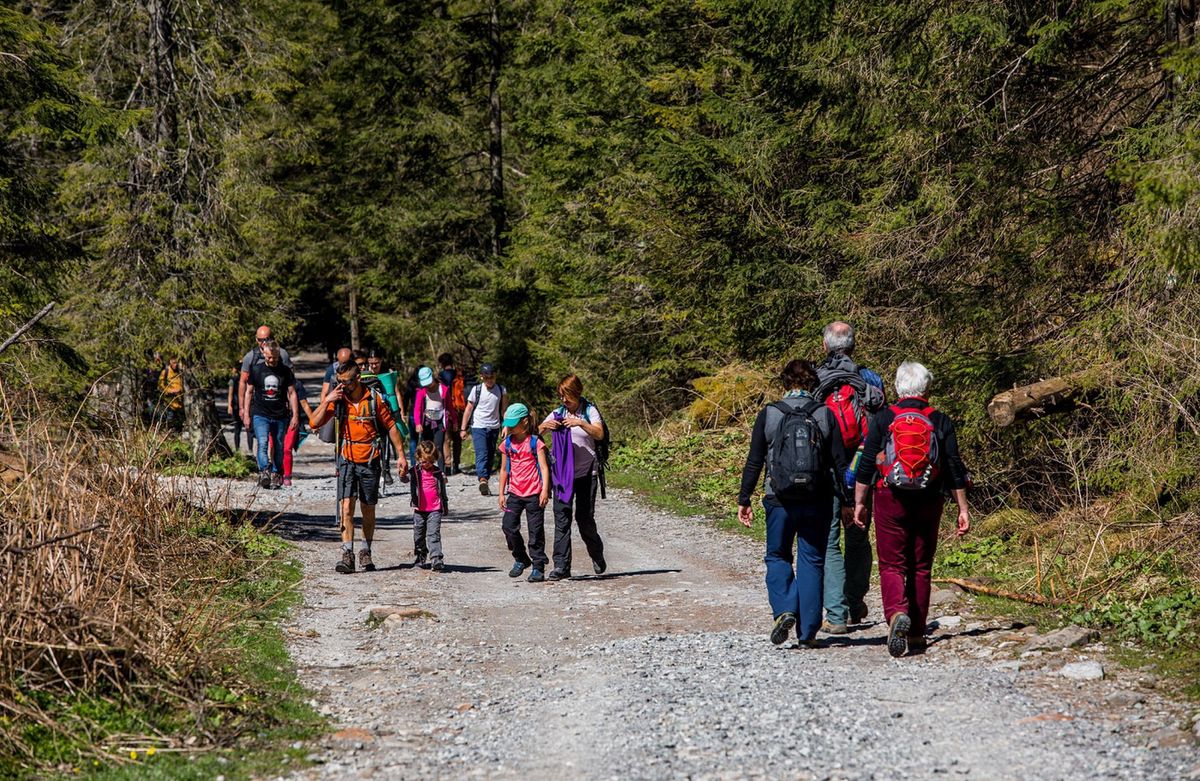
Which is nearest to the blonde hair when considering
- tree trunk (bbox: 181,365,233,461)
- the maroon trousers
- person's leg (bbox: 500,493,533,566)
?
person's leg (bbox: 500,493,533,566)

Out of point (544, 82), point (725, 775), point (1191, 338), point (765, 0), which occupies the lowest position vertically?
point (725, 775)

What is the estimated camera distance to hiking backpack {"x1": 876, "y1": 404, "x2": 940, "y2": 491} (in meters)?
7.78

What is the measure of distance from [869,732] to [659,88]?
16.7 meters

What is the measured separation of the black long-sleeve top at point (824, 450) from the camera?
27.1 feet

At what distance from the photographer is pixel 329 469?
2356 cm

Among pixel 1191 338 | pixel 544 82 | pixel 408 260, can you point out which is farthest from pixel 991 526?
pixel 408 260

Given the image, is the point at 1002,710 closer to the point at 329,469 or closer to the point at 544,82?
the point at 329,469

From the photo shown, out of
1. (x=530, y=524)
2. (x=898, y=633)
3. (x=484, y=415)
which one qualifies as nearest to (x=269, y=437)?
(x=484, y=415)

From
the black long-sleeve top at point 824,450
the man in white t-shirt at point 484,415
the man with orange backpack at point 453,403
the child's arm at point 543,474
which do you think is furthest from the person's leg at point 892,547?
the man with orange backpack at point 453,403

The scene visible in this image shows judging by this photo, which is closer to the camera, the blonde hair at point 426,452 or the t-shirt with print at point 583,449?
the t-shirt with print at point 583,449

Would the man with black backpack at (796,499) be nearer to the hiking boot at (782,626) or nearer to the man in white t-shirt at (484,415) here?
the hiking boot at (782,626)

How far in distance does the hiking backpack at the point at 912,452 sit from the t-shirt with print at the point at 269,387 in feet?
36.9

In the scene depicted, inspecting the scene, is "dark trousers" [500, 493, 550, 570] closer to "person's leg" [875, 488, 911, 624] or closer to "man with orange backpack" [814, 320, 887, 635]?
"man with orange backpack" [814, 320, 887, 635]

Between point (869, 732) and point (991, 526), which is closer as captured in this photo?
point (869, 732)
